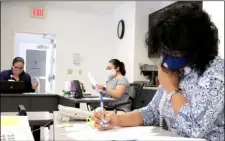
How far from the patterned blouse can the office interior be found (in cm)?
354

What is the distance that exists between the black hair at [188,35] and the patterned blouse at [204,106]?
0.04m

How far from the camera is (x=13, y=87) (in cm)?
339

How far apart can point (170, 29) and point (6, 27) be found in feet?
15.3

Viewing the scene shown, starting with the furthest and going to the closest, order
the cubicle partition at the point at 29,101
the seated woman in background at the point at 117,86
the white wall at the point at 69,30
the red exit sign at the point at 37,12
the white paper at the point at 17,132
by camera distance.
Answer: the red exit sign at the point at 37,12
the white wall at the point at 69,30
the cubicle partition at the point at 29,101
the seated woman in background at the point at 117,86
the white paper at the point at 17,132

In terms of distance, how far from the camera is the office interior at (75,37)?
4.66m

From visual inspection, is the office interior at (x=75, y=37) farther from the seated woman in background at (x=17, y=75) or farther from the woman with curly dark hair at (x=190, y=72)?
the woman with curly dark hair at (x=190, y=72)

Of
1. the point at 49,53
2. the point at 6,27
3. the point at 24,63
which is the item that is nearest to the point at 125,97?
the point at 24,63

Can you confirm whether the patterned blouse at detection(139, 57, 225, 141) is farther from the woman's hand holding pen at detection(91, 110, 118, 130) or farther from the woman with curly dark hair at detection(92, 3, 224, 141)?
the woman's hand holding pen at detection(91, 110, 118, 130)

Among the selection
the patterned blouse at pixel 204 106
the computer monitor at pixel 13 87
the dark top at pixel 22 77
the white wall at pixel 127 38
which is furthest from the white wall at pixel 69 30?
the patterned blouse at pixel 204 106

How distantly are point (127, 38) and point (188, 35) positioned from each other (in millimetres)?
4058

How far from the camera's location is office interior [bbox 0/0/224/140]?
4656 millimetres

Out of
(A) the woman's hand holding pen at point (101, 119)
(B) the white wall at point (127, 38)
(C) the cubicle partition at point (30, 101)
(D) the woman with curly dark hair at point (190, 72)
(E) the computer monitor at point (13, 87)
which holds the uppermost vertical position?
(B) the white wall at point (127, 38)

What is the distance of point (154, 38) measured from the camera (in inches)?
38.0

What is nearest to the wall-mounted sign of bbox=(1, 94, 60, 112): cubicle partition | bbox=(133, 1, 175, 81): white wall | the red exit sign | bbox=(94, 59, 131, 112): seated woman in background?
the red exit sign
